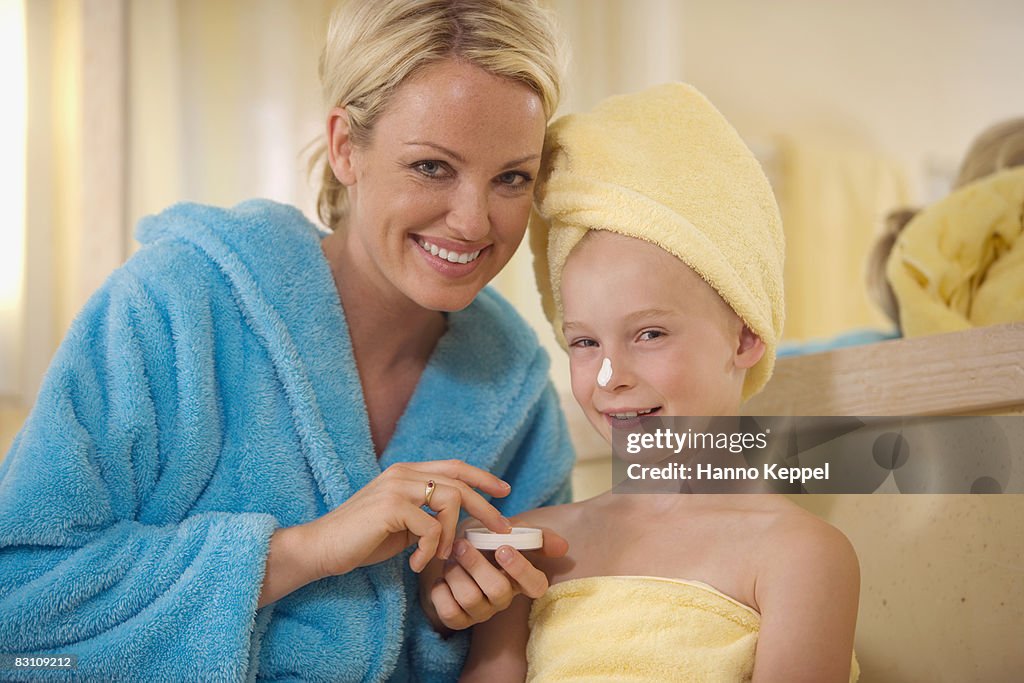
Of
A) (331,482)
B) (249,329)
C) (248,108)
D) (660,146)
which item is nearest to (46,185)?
(248,108)

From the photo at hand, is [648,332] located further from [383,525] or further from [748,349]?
[383,525]

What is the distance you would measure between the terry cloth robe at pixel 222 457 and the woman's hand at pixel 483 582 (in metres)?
0.08

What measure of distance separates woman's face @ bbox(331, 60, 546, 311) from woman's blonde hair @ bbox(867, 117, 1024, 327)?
76 centimetres

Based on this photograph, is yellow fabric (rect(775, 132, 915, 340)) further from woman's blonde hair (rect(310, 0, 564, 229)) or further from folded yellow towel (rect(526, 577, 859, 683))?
folded yellow towel (rect(526, 577, 859, 683))

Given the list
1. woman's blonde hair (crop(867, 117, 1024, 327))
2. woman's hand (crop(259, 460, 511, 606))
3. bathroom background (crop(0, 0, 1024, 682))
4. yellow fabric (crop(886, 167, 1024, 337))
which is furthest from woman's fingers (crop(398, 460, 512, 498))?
woman's blonde hair (crop(867, 117, 1024, 327))

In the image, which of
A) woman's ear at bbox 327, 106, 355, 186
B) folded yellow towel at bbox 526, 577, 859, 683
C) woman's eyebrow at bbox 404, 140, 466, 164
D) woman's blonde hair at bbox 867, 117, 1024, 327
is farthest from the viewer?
woman's blonde hair at bbox 867, 117, 1024, 327

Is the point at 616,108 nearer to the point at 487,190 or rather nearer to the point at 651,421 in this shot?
the point at 487,190

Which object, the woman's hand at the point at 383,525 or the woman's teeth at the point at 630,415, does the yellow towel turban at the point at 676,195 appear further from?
the woman's hand at the point at 383,525

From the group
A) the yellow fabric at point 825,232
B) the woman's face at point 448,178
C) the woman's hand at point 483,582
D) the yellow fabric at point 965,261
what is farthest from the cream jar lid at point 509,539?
the yellow fabric at point 825,232

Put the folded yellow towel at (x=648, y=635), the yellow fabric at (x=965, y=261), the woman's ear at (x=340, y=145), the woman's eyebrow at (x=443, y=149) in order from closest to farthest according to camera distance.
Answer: the folded yellow towel at (x=648, y=635) < the woman's eyebrow at (x=443, y=149) < the woman's ear at (x=340, y=145) < the yellow fabric at (x=965, y=261)

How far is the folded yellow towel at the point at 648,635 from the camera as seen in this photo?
79 cm

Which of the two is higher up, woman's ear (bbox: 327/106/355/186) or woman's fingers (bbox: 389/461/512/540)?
woman's ear (bbox: 327/106/355/186)

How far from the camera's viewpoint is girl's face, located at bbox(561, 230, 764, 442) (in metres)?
0.86

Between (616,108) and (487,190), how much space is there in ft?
0.52
